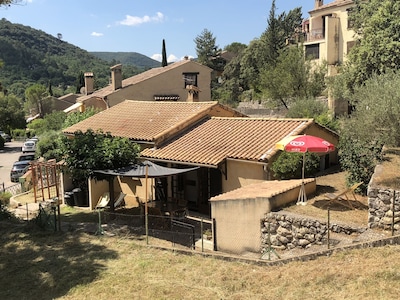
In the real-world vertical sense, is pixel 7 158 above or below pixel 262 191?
below

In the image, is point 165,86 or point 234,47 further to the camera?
point 234,47

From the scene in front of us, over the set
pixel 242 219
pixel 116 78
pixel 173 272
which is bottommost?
pixel 173 272

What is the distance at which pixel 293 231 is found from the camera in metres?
11.5

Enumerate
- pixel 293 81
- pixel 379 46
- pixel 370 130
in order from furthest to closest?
pixel 293 81, pixel 379 46, pixel 370 130

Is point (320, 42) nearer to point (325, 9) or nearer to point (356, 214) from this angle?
point (325, 9)

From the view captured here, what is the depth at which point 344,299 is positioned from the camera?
7.71 m

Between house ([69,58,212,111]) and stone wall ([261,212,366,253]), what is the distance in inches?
919

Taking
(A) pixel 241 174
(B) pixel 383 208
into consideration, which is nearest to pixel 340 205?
(B) pixel 383 208

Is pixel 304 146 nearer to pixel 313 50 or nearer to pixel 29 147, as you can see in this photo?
pixel 29 147

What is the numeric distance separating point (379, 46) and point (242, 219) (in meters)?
18.8

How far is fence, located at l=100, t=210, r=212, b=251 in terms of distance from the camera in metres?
13.9

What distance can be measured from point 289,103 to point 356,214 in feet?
89.3

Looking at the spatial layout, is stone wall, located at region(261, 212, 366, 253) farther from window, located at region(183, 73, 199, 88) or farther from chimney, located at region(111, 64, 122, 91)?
window, located at region(183, 73, 199, 88)

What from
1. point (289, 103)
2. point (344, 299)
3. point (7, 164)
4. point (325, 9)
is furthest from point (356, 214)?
point (325, 9)
